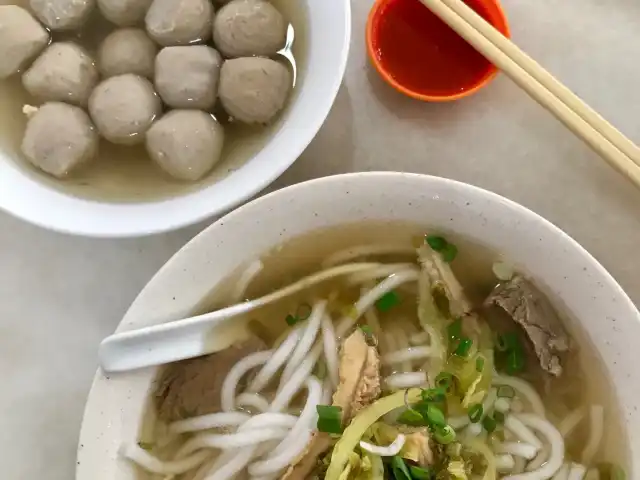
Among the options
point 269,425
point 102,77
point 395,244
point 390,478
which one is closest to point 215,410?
point 269,425

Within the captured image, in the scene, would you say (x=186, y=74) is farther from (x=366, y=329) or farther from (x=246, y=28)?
(x=366, y=329)

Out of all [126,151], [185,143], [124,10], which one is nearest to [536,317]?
[185,143]

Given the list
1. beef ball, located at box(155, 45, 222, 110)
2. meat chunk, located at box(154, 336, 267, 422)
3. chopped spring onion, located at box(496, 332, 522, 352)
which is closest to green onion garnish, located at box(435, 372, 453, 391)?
chopped spring onion, located at box(496, 332, 522, 352)

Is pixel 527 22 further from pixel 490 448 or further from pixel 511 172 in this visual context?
pixel 490 448

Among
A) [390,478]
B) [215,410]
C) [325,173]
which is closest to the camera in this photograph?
[390,478]

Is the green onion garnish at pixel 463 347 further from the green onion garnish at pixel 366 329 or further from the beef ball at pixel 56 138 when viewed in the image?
the beef ball at pixel 56 138

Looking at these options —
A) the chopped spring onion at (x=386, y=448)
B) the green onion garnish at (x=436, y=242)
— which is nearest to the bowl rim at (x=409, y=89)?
the green onion garnish at (x=436, y=242)
